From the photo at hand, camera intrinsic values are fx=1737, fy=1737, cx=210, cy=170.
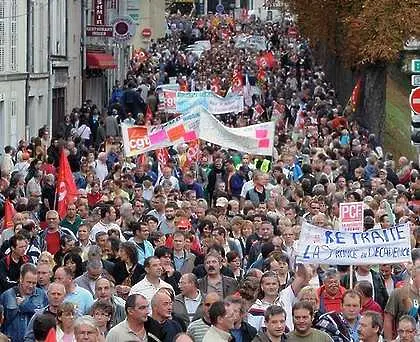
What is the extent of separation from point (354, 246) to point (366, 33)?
25598 mm

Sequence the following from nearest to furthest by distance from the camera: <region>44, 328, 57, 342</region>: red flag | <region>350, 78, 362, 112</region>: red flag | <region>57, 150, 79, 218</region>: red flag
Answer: <region>44, 328, 57, 342</region>: red flag < <region>57, 150, 79, 218</region>: red flag < <region>350, 78, 362, 112</region>: red flag

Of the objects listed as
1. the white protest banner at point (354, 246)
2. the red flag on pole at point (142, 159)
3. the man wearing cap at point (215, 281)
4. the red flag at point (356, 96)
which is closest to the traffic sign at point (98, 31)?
the red flag at point (356, 96)

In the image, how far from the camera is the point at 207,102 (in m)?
33.1

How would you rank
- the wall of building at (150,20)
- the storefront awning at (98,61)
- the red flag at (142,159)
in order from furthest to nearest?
the wall of building at (150,20)
the storefront awning at (98,61)
the red flag at (142,159)

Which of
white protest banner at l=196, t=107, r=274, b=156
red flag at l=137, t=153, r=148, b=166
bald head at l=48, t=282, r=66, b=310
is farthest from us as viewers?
red flag at l=137, t=153, r=148, b=166

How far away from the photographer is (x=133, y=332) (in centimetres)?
1267

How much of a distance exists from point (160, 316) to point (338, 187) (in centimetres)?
1132

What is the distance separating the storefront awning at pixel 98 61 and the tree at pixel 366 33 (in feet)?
20.8

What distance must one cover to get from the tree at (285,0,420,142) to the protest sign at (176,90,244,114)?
7.61 meters

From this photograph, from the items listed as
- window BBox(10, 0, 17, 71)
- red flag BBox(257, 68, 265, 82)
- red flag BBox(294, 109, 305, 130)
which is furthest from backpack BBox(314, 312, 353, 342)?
red flag BBox(257, 68, 265, 82)

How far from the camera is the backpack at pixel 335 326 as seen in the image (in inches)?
526

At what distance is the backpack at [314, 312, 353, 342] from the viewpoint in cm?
1337

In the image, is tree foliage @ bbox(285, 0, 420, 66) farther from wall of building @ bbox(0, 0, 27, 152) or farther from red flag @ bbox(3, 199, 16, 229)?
red flag @ bbox(3, 199, 16, 229)

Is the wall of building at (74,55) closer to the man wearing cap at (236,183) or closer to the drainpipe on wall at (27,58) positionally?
the drainpipe on wall at (27,58)
